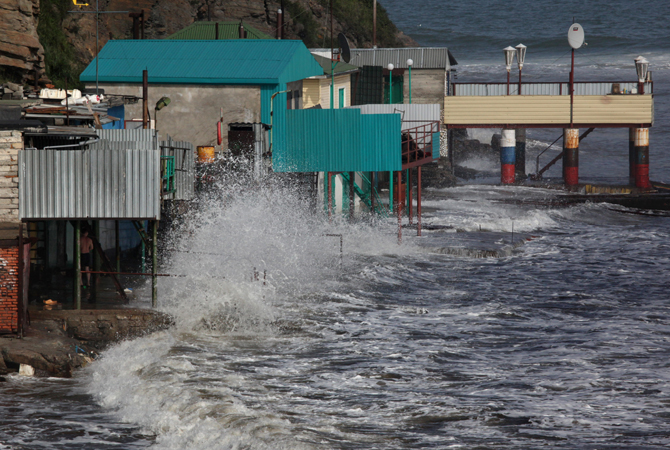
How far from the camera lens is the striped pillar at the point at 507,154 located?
4981 centimetres

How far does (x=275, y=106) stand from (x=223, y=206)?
17.1ft

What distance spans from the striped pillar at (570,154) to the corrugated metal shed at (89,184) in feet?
120

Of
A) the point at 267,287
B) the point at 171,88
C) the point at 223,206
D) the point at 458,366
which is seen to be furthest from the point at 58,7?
the point at 458,366

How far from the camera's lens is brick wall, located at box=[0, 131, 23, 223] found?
17.5 metres

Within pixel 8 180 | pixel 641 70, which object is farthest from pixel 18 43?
pixel 641 70

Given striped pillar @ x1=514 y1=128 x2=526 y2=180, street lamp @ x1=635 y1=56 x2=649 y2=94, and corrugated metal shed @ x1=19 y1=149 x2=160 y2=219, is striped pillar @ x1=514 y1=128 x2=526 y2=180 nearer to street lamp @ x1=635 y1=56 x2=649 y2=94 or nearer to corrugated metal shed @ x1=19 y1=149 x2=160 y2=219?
street lamp @ x1=635 y1=56 x2=649 y2=94

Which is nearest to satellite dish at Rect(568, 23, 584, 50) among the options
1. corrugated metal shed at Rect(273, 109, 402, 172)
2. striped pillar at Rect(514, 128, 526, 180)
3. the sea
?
striped pillar at Rect(514, 128, 526, 180)

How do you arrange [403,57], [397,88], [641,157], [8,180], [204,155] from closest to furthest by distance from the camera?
[8,180] < [204,155] < [641,157] < [403,57] < [397,88]

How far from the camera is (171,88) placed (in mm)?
29891

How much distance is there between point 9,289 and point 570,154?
40.4 metres

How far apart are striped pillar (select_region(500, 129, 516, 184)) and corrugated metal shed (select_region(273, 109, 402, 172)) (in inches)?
825

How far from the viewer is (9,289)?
1639 centimetres

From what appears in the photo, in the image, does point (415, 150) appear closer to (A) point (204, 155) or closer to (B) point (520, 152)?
(A) point (204, 155)

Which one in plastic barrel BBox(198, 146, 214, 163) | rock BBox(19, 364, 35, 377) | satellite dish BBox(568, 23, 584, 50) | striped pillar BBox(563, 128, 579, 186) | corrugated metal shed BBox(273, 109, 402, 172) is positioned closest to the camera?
rock BBox(19, 364, 35, 377)
